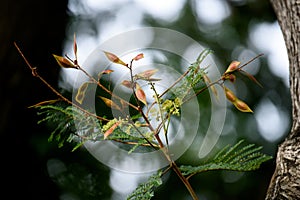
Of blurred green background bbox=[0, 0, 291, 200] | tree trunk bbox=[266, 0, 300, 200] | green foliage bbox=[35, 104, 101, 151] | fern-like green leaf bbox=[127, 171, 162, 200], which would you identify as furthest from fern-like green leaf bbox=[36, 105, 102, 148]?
blurred green background bbox=[0, 0, 291, 200]

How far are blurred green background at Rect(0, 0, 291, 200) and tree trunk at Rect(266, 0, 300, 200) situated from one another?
0.75 m

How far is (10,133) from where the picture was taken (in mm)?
1680

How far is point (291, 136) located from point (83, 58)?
3.10 ft

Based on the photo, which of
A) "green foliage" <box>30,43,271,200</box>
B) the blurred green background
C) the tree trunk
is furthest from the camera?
the blurred green background

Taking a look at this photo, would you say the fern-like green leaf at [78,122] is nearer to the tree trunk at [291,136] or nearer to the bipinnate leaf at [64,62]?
the bipinnate leaf at [64,62]

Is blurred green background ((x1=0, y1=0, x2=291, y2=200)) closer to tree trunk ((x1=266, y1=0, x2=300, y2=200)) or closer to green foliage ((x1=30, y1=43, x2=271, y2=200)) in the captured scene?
tree trunk ((x1=266, y1=0, x2=300, y2=200))

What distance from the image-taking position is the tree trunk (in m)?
0.72

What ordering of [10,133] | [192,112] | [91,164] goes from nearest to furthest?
[192,112]
[10,133]
[91,164]

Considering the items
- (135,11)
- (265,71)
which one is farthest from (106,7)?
(265,71)

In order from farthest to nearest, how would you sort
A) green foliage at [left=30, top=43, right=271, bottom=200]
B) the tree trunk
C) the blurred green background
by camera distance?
the blurred green background → the tree trunk → green foliage at [left=30, top=43, right=271, bottom=200]

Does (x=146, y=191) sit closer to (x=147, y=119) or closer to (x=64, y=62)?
(x=147, y=119)

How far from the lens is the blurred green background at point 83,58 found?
1679mm

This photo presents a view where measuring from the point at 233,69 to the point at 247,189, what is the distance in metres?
1.57

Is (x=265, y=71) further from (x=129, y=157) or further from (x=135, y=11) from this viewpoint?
(x=129, y=157)
